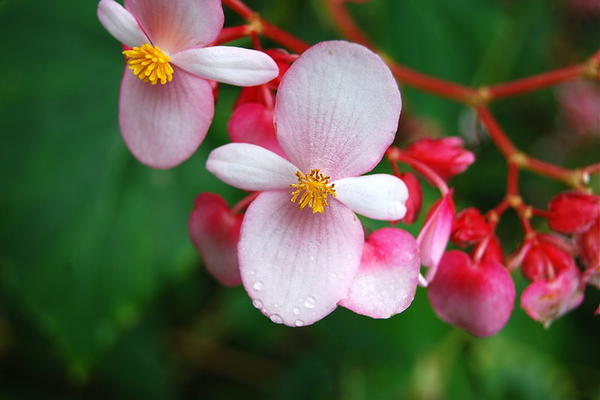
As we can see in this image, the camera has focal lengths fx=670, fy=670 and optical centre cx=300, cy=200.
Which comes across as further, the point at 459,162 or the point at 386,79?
the point at 459,162

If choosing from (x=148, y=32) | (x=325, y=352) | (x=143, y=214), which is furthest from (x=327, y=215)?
(x=325, y=352)

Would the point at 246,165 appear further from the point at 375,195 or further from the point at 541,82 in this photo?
the point at 541,82

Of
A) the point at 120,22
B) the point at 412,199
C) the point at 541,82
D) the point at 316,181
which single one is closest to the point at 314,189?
the point at 316,181

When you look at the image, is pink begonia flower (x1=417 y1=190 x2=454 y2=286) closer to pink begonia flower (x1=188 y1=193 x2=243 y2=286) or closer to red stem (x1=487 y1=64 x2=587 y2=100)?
pink begonia flower (x1=188 y1=193 x2=243 y2=286)

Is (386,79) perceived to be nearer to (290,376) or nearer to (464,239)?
(464,239)

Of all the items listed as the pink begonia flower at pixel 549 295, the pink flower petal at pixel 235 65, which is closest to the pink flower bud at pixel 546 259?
the pink begonia flower at pixel 549 295

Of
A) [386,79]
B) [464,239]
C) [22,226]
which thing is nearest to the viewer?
[386,79]
